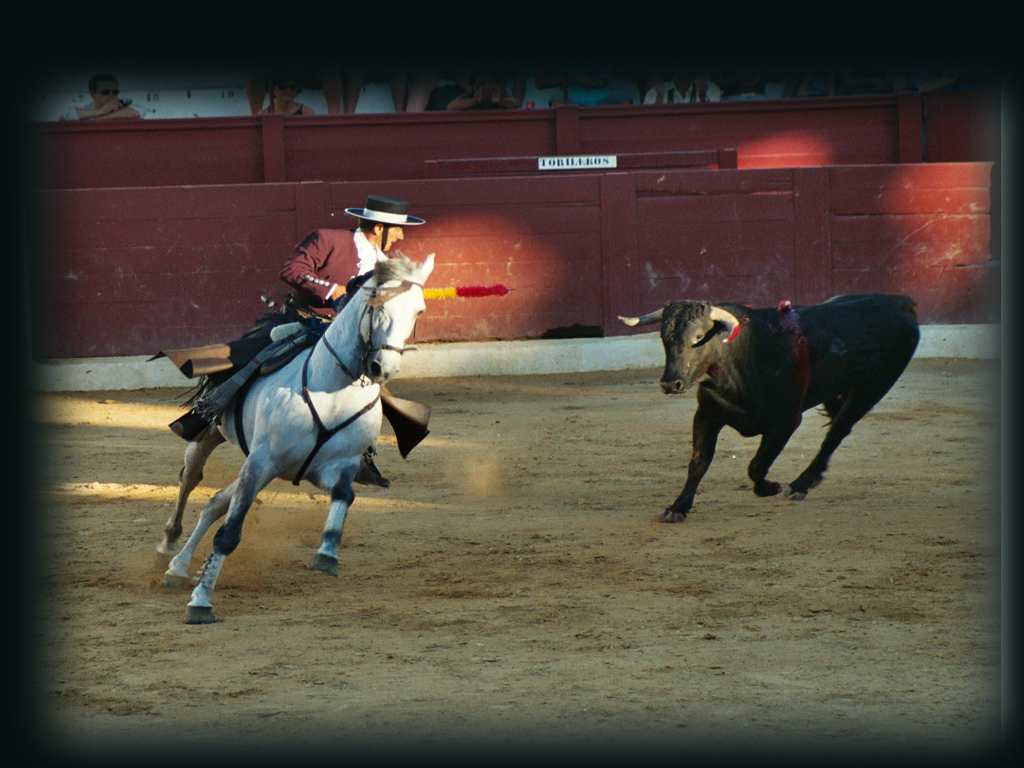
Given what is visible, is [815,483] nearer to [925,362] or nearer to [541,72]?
[925,362]

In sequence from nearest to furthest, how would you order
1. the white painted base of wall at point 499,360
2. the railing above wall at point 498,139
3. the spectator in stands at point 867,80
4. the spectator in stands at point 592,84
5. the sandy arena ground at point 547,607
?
the sandy arena ground at point 547,607
the white painted base of wall at point 499,360
the railing above wall at point 498,139
the spectator in stands at point 592,84
the spectator in stands at point 867,80

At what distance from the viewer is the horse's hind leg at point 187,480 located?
5.38m

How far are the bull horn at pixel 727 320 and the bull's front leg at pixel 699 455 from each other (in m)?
0.40

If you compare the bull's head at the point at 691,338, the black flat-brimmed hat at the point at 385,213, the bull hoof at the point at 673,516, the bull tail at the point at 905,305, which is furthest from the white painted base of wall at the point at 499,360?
the bull's head at the point at 691,338

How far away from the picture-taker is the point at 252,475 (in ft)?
15.4

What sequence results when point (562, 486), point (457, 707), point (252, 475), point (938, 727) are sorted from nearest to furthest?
point (938, 727), point (457, 707), point (252, 475), point (562, 486)

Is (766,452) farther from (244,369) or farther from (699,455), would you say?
(244,369)

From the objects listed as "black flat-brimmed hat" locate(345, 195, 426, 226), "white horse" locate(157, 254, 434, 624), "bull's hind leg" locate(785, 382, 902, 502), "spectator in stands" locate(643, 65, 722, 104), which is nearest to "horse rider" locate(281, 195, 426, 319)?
"black flat-brimmed hat" locate(345, 195, 426, 226)

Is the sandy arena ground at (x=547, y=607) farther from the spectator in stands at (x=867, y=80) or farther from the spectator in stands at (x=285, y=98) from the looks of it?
the spectator in stands at (x=867, y=80)

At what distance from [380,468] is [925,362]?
6141 mm

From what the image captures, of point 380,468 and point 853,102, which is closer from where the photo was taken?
point 380,468

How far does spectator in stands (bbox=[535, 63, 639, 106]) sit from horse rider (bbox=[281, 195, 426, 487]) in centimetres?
778

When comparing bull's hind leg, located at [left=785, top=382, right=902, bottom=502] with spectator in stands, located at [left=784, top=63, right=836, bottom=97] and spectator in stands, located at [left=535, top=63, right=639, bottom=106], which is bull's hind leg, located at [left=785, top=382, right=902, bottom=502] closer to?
spectator in stands, located at [left=535, top=63, right=639, bottom=106]

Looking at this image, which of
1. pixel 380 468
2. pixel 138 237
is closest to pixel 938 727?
pixel 380 468
